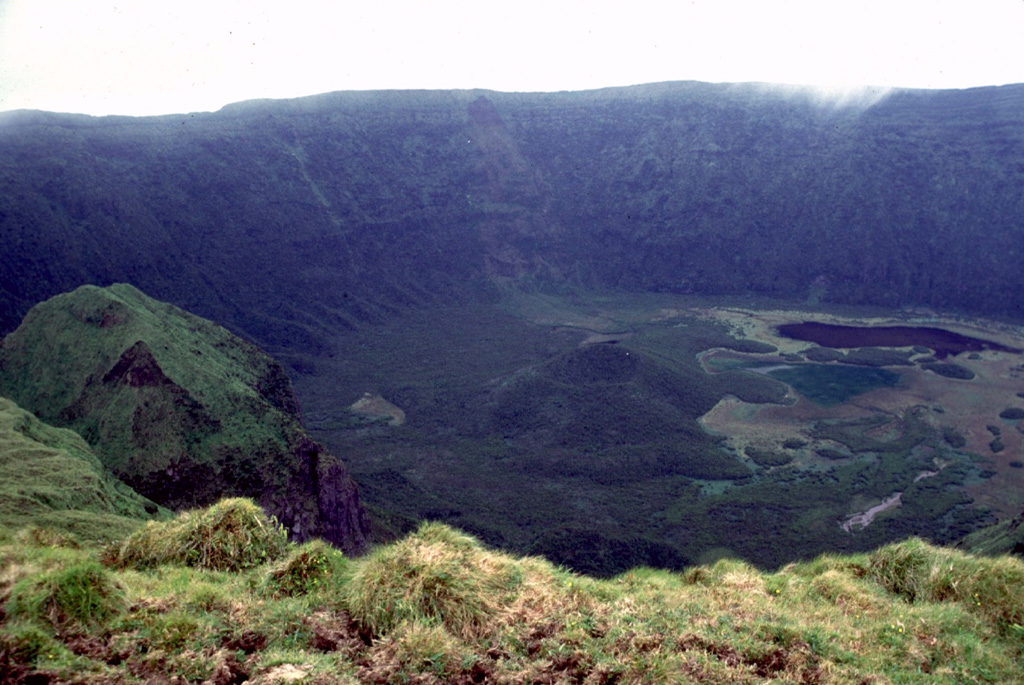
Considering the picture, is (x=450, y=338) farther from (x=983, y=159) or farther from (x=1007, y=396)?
(x=983, y=159)

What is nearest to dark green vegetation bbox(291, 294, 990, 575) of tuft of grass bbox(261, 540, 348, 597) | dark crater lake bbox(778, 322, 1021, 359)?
dark crater lake bbox(778, 322, 1021, 359)

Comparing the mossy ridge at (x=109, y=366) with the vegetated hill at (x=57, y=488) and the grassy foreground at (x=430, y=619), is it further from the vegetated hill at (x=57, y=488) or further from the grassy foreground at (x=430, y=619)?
the grassy foreground at (x=430, y=619)

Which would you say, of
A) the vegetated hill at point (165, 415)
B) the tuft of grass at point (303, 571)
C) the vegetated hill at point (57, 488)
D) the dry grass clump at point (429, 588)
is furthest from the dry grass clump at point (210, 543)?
the vegetated hill at point (165, 415)

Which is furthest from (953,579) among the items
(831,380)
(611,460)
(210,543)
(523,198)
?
(523,198)

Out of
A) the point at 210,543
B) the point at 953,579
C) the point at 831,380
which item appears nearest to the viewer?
the point at 210,543

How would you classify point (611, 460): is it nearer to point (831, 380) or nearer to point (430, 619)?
point (831, 380)
